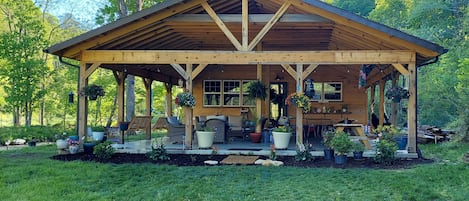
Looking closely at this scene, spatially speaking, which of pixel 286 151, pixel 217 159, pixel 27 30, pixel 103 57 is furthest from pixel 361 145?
pixel 27 30

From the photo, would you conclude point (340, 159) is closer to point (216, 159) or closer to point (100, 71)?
point (216, 159)

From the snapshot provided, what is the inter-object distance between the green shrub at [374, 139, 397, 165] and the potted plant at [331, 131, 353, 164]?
58 centimetres

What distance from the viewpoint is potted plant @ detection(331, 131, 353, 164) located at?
292 inches

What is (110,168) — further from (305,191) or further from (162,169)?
(305,191)

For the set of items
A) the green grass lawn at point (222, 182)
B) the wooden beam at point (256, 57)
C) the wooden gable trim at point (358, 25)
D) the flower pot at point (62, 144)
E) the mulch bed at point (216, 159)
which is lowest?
the green grass lawn at point (222, 182)

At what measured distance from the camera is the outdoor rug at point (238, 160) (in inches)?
295

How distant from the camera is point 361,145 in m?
8.02

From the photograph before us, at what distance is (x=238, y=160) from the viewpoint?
773 centimetres

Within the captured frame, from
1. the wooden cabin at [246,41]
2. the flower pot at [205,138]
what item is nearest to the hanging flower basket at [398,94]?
the wooden cabin at [246,41]

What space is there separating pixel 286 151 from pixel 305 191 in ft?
10.1

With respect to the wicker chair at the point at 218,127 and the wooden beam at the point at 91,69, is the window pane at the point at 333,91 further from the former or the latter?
the wooden beam at the point at 91,69

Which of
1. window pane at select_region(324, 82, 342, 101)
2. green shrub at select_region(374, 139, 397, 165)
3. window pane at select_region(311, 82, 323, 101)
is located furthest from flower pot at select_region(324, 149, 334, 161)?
window pane at select_region(324, 82, 342, 101)

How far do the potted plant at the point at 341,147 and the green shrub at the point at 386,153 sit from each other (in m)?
0.58

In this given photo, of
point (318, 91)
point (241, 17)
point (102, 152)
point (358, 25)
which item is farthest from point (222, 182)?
point (318, 91)
